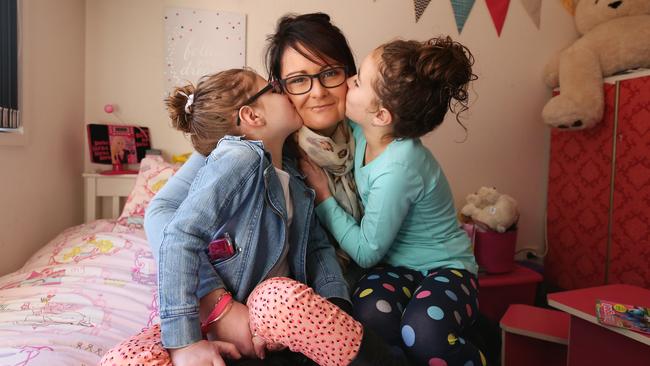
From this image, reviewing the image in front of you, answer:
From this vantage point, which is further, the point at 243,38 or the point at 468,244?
the point at 243,38

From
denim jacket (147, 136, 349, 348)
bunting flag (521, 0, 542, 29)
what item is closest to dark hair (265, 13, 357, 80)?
denim jacket (147, 136, 349, 348)

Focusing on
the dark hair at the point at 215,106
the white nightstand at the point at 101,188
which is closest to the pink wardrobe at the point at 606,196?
the dark hair at the point at 215,106

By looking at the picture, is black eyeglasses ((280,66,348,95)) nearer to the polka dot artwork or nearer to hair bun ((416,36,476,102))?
hair bun ((416,36,476,102))

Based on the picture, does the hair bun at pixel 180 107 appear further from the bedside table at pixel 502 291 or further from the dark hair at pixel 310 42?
the bedside table at pixel 502 291

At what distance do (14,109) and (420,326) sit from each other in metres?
1.61

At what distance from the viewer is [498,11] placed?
2.49 meters

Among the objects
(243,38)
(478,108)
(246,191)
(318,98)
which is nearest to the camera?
(246,191)

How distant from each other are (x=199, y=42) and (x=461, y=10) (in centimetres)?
152

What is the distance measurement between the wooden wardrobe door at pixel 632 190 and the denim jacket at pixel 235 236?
1.81m

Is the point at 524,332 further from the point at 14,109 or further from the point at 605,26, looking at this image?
the point at 14,109

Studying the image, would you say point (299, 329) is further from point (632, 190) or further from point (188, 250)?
point (632, 190)

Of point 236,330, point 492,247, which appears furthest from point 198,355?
point 492,247

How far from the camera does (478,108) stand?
8.37 feet

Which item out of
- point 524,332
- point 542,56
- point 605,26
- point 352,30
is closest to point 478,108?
point 542,56
